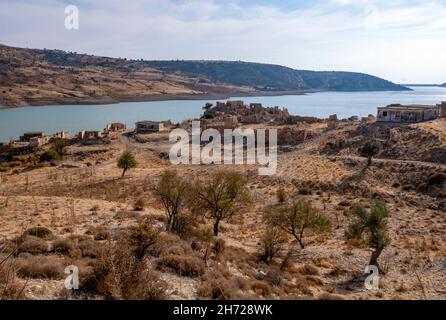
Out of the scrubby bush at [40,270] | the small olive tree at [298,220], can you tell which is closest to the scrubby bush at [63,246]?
the scrubby bush at [40,270]

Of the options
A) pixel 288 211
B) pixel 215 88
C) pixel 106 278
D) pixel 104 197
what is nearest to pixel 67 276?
pixel 106 278

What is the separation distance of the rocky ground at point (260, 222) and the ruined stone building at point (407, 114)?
399cm

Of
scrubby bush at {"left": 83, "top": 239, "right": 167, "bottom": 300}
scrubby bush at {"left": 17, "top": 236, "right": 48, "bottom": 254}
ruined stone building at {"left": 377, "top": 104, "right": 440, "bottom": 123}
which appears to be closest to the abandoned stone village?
ruined stone building at {"left": 377, "top": 104, "right": 440, "bottom": 123}

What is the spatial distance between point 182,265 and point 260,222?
1375 cm

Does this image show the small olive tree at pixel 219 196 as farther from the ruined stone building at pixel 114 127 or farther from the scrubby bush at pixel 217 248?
the ruined stone building at pixel 114 127

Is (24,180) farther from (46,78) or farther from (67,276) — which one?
(46,78)

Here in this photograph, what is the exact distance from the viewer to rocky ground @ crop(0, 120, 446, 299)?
11091mm

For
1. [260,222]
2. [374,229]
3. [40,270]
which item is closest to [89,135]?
[260,222]

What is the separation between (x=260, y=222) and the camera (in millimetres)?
24703

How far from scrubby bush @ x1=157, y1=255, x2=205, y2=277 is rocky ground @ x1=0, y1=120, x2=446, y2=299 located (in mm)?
36

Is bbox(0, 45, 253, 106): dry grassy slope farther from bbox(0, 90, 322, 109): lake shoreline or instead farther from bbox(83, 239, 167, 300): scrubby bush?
bbox(83, 239, 167, 300): scrubby bush

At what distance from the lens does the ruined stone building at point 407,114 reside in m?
51.1

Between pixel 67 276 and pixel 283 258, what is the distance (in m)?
9.89

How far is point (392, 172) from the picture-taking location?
35125 mm
